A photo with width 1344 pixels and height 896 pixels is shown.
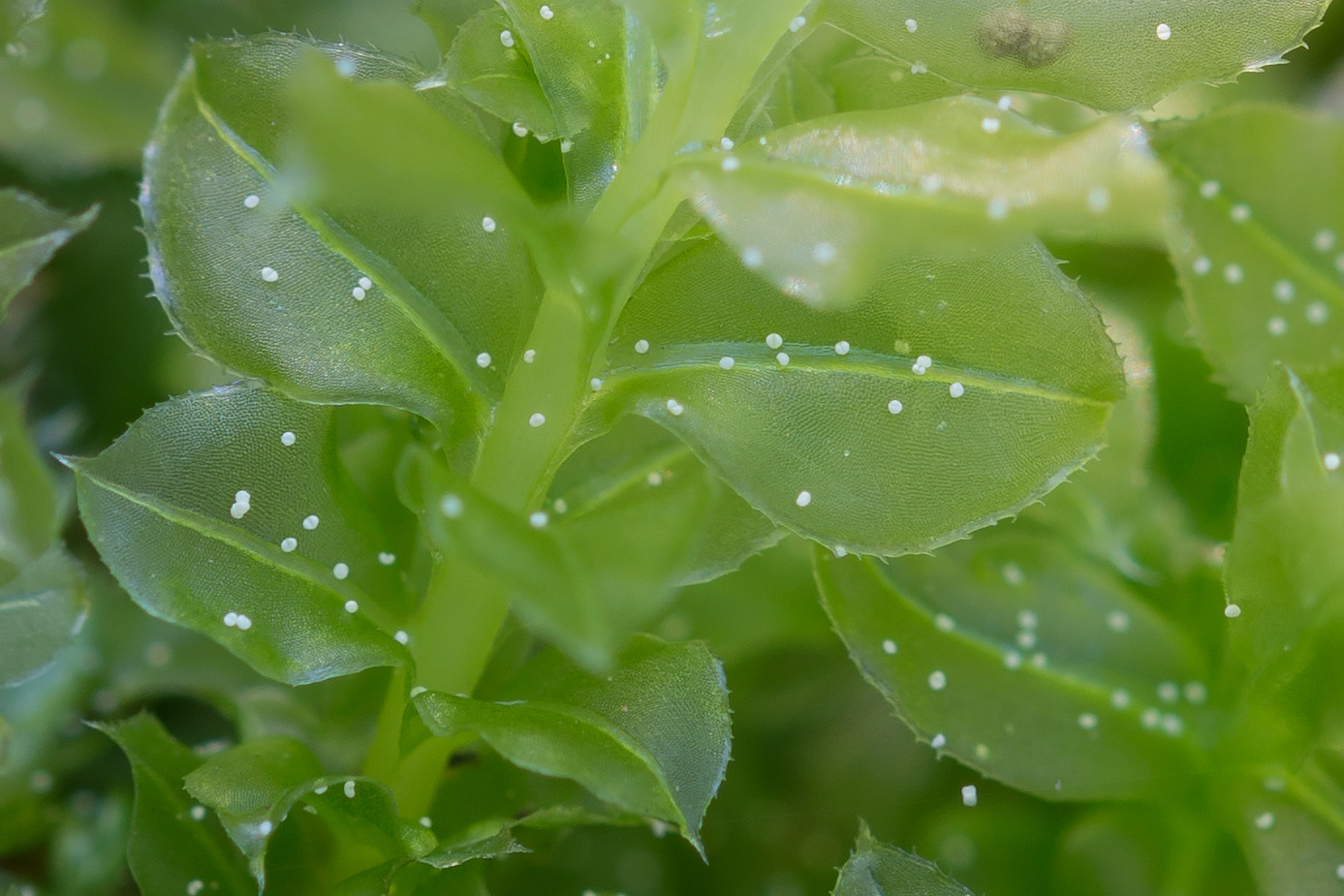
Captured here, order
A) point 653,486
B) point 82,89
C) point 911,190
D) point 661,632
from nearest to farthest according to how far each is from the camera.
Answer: point 911,190, point 653,486, point 661,632, point 82,89

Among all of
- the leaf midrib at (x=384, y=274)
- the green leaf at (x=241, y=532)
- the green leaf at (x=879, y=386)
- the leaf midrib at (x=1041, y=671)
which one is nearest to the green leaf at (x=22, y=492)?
the green leaf at (x=241, y=532)

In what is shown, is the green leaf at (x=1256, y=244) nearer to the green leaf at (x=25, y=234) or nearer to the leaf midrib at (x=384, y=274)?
the leaf midrib at (x=384, y=274)

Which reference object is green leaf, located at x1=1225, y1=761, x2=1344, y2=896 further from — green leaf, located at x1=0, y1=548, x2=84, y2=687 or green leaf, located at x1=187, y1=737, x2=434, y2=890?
green leaf, located at x1=0, y1=548, x2=84, y2=687

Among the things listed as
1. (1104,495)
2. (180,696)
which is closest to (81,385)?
(180,696)

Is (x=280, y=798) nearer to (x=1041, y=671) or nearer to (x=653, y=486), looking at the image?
(x=653, y=486)

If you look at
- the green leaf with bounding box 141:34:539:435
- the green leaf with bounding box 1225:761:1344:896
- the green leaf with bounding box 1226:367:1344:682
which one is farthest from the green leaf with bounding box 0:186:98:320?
the green leaf with bounding box 1225:761:1344:896

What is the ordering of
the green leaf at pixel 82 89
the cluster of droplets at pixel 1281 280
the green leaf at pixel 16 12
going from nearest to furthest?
the green leaf at pixel 16 12, the cluster of droplets at pixel 1281 280, the green leaf at pixel 82 89

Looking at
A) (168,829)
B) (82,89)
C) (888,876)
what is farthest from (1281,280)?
(82,89)
